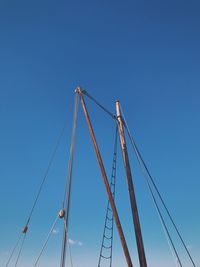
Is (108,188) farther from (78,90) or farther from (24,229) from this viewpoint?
(78,90)

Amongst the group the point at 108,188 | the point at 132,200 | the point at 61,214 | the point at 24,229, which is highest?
the point at 24,229

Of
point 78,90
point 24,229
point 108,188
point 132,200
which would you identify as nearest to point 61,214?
point 108,188

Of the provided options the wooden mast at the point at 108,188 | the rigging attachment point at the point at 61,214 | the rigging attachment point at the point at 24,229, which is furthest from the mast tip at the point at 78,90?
the rigging attachment point at the point at 24,229

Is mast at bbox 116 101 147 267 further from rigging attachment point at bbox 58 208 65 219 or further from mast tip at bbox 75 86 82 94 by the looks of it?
rigging attachment point at bbox 58 208 65 219

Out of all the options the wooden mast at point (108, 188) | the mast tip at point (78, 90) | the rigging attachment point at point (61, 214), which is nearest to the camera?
the wooden mast at point (108, 188)

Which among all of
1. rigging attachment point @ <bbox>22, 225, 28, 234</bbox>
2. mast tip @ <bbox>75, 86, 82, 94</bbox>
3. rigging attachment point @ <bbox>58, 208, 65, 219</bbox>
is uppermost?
mast tip @ <bbox>75, 86, 82, 94</bbox>

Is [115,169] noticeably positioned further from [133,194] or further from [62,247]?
[62,247]

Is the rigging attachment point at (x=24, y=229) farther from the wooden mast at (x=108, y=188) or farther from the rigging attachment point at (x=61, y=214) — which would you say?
the wooden mast at (x=108, y=188)

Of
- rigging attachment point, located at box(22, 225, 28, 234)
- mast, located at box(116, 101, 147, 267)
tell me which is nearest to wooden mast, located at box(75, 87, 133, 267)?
mast, located at box(116, 101, 147, 267)

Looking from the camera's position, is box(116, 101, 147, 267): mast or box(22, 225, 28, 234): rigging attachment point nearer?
box(116, 101, 147, 267): mast

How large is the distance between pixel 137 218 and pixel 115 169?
4.59 m

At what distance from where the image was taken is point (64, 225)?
14516mm

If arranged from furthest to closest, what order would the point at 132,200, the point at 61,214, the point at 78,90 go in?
1. the point at 78,90
2. the point at 132,200
3. the point at 61,214

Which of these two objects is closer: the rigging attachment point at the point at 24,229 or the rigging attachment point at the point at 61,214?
the rigging attachment point at the point at 61,214
